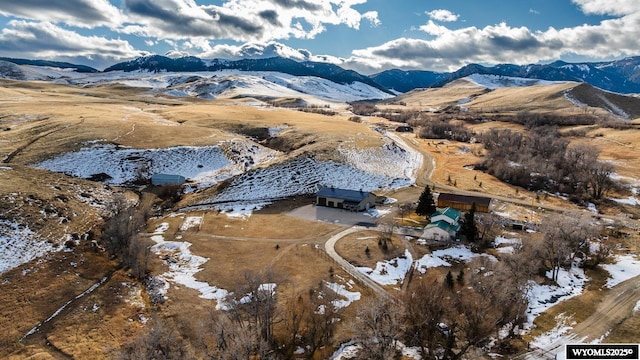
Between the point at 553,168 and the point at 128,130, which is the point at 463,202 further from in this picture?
the point at 128,130

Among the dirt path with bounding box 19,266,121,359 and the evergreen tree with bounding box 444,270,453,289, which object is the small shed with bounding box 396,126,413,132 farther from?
the dirt path with bounding box 19,266,121,359

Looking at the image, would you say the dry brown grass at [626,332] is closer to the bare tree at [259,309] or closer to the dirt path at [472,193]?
the dirt path at [472,193]

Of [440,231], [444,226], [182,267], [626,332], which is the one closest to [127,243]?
[182,267]

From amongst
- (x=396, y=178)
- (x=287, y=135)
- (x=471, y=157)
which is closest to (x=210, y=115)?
(x=287, y=135)

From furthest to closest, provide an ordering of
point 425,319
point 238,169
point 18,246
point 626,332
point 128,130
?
point 128,130 → point 238,169 → point 18,246 → point 626,332 → point 425,319

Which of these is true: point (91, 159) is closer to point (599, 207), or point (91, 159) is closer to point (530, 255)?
point (530, 255)

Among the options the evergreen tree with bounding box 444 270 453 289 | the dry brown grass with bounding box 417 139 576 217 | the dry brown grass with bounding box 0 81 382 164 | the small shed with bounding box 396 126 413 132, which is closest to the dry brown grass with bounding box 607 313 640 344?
the evergreen tree with bounding box 444 270 453 289
